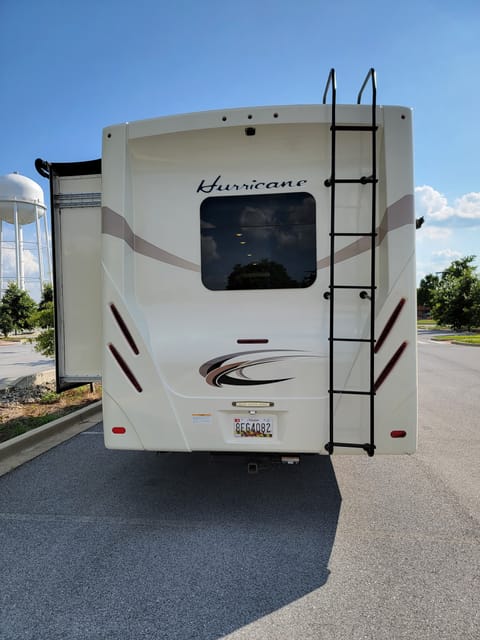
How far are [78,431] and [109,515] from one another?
2764 mm

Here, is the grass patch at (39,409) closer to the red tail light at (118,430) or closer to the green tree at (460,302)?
the red tail light at (118,430)

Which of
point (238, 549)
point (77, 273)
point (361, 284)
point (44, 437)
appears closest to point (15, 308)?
point (44, 437)

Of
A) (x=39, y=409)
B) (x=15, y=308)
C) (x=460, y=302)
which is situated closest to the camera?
(x=39, y=409)

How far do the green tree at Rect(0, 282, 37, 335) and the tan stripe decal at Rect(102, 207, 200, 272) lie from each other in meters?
39.4

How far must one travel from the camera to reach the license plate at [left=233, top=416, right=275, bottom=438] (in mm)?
3369

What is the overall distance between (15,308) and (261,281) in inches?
1681

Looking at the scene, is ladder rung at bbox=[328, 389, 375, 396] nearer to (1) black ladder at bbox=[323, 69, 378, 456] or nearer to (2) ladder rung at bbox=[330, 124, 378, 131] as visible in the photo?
(1) black ladder at bbox=[323, 69, 378, 456]

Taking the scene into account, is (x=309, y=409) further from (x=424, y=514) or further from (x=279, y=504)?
(x=424, y=514)

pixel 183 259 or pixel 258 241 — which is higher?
pixel 258 241

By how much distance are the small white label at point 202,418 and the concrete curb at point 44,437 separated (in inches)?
102

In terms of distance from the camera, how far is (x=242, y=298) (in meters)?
3.47

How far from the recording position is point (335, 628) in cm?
236

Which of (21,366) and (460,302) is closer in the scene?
(21,366)

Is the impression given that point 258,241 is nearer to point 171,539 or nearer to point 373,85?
point 373,85
